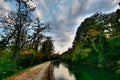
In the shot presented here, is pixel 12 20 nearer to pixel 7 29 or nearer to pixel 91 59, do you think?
pixel 7 29

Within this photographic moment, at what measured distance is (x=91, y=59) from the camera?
50.2m

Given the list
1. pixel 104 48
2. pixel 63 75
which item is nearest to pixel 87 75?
pixel 63 75

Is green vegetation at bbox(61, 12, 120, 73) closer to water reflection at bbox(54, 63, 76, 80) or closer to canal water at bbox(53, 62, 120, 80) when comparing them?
canal water at bbox(53, 62, 120, 80)

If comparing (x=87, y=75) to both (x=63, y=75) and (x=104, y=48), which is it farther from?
(x=104, y=48)

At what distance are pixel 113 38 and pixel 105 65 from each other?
16.6 feet

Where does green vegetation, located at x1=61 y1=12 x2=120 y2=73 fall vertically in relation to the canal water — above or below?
above

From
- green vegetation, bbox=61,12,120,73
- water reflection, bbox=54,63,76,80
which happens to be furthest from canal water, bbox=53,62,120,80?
green vegetation, bbox=61,12,120,73

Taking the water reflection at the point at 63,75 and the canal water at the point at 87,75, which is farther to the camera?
the water reflection at the point at 63,75

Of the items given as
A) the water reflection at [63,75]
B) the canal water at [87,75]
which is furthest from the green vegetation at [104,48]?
the water reflection at [63,75]

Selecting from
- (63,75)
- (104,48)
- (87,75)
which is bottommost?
(87,75)

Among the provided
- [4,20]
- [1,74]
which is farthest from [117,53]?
[1,74]

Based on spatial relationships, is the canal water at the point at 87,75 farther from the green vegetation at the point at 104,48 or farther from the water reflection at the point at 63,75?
the green vegetation at the point at 104,48

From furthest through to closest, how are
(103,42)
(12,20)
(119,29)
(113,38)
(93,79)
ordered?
1. (119,29)
2. (103,42)
3. (113,38)
4. (12,20)
5. (93,79)

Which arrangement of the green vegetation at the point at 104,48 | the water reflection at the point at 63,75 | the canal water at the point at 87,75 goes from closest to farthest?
the canal water at the point at 87,75 → the water reflection at the point at 63,75 → the green vegetation at the point at 104,48
